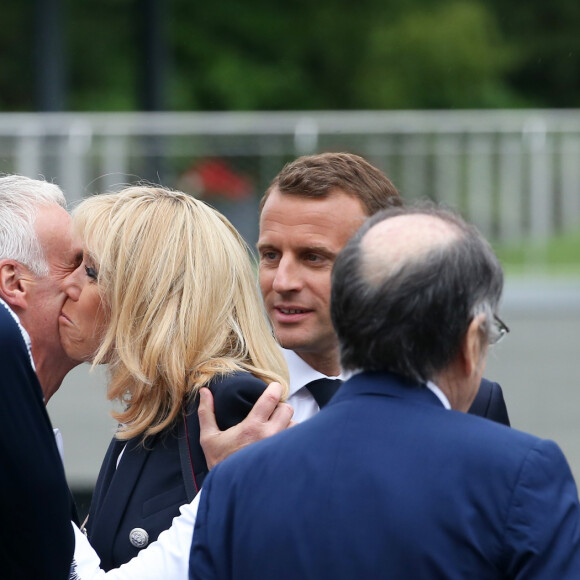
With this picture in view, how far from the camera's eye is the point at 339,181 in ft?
10.1

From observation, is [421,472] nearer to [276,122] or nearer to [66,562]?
[66,562]

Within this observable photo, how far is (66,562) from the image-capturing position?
2.18 metres

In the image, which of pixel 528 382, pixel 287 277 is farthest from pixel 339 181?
pixel 528 382

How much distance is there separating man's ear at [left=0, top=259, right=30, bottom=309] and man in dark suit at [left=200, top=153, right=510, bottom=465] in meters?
0.72

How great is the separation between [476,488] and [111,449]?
115cm

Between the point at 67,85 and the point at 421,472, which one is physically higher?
the point at 421,472

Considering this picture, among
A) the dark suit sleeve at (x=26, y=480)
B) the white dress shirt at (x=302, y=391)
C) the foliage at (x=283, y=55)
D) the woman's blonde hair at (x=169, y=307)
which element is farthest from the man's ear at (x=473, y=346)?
the foliage at (x=283, y=55)

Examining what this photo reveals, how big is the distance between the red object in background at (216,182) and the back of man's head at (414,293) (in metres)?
6.55

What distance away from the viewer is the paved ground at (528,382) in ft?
28.1

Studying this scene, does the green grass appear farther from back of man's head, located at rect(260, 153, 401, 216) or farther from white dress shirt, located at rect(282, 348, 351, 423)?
white dress shirt, located at rect(282, 348, 351, 423)

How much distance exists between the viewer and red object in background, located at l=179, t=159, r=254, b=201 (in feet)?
27.7

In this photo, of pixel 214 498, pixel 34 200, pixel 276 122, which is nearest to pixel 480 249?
pixel 214 498

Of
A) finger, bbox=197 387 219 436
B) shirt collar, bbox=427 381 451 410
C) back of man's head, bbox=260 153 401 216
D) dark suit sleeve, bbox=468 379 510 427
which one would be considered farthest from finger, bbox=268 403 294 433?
back of man's head, bbox=260 153 401 216

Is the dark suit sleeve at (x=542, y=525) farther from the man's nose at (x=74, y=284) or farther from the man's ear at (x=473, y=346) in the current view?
the man's nose at (x=74, y=284)
